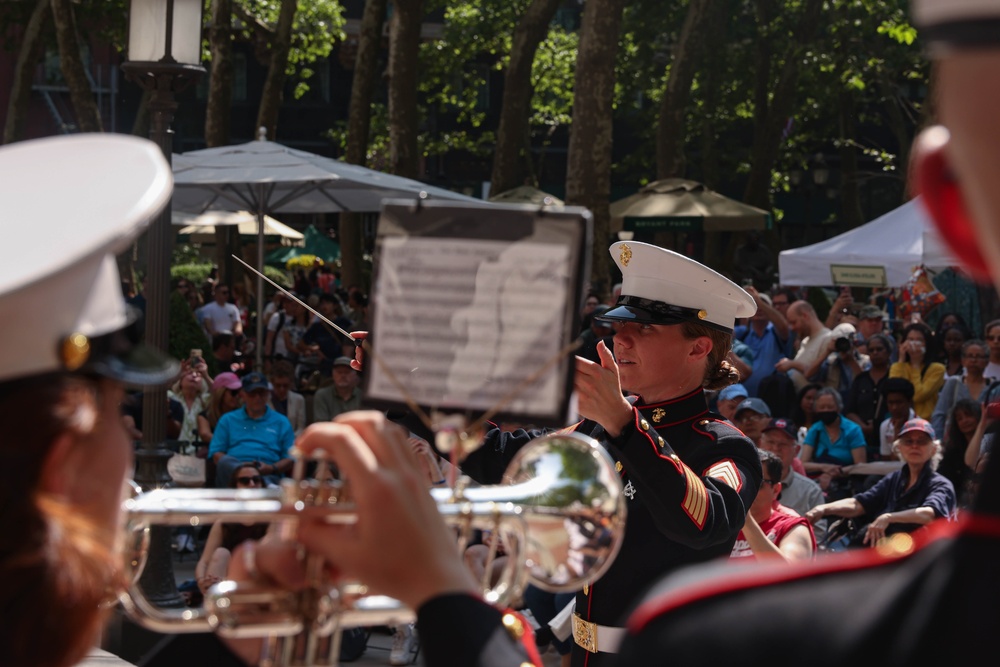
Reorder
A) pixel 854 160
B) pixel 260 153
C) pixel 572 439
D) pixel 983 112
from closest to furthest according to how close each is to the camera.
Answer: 1. pixel 983 112
2. pixel 572 439
3. pixel 260 153
4. pixel 854 160

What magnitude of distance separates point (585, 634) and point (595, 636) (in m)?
0.05

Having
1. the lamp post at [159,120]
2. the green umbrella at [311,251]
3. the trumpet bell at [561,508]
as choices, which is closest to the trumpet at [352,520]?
the trumpet bell at [561,508]

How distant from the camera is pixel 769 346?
12.1 m

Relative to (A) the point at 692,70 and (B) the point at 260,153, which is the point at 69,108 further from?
(B) the point at 260,153

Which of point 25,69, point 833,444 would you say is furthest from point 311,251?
point 833,444

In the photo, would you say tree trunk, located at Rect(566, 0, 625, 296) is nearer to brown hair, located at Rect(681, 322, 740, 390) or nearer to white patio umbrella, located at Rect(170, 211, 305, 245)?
white patio umbrella, located at Rect(170, 211, 305, 245)

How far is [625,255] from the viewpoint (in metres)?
4.43

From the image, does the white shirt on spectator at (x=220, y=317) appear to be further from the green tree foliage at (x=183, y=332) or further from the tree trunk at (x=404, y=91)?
A: the green tree foliage at (x=183, y=332)

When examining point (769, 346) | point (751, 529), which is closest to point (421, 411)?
point (751, 529)

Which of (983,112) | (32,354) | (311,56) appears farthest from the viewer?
(311,56)

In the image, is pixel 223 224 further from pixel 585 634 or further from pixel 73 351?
pixel 73 351

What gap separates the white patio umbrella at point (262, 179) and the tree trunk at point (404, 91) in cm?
521

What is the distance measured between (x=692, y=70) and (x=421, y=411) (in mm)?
24195

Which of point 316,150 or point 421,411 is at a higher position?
point 421,411
